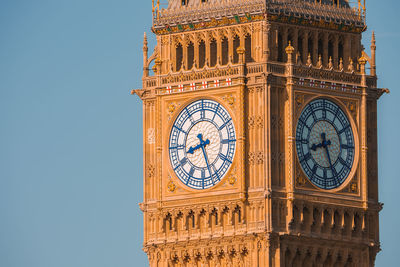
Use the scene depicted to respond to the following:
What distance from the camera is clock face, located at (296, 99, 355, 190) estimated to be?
10812 centimetres

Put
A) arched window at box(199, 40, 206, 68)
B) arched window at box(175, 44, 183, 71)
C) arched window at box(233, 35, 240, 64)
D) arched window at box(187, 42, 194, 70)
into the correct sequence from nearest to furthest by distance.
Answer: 1. arched window at box(233, 35, 240, 64)
2. arched window at box(199, 40, 206, 68)
3. arched window at box(187, 42, 194, 70)
4. arched window at box(175, 44, 183, 71)

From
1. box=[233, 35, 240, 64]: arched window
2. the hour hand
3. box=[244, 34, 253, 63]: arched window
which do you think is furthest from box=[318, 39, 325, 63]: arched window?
the hour hand

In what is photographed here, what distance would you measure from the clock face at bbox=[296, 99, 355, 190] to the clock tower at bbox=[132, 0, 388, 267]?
0.12 feet

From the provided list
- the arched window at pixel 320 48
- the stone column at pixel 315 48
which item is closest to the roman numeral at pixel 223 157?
→ the stone column at pixel 315 48

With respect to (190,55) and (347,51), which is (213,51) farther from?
(347,51)

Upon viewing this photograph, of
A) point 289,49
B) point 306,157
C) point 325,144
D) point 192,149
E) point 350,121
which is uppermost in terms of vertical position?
point 289,49

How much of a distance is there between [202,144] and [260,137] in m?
2.31

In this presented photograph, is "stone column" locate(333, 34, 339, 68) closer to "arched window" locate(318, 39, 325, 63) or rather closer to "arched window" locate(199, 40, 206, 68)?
"arched window" locate(318, 39, 325, 63)

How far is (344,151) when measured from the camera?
109 meters

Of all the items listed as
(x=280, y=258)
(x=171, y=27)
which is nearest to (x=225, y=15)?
(x=171, y=27)

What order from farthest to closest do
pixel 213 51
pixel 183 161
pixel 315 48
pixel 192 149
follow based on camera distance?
pixel 213 51, pixel 315 48, pixel 183 161, pixel 192 149

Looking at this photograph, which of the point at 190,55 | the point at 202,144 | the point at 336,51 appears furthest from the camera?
the point at 190,55

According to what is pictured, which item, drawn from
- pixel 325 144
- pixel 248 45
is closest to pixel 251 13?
pixel 248 45

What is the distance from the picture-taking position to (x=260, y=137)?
107m
